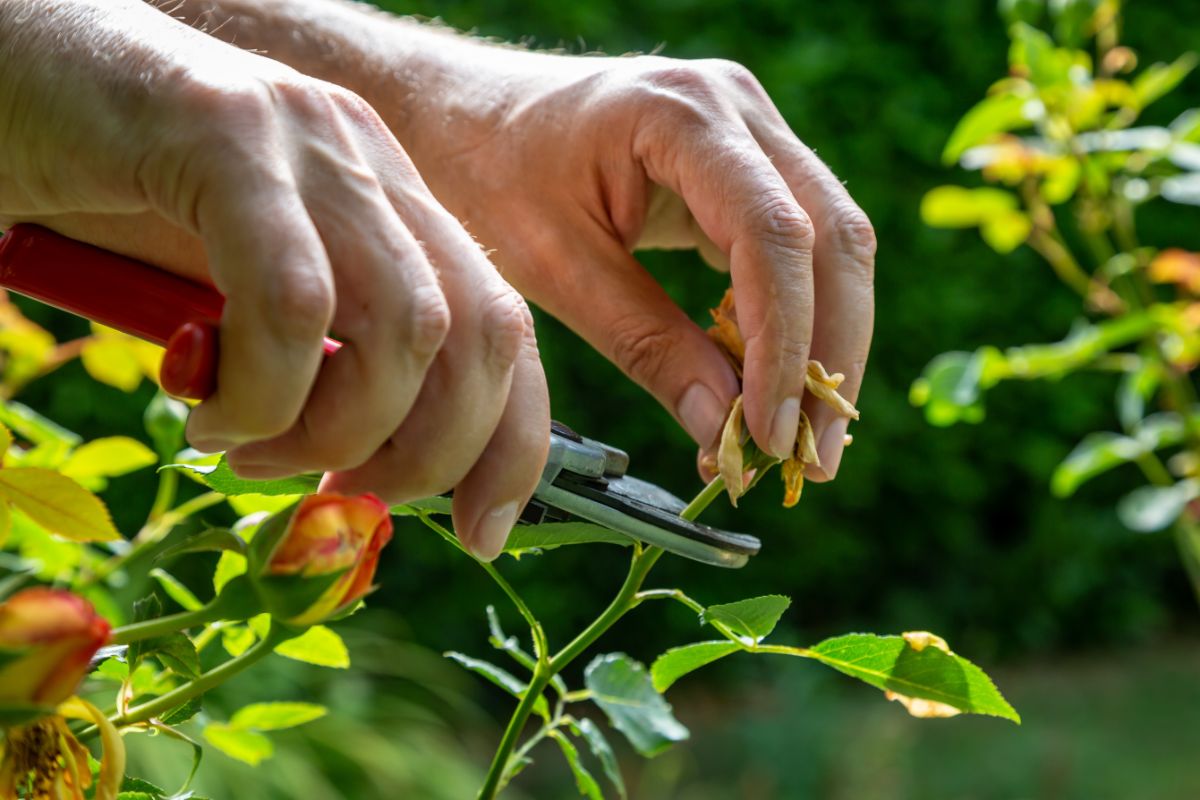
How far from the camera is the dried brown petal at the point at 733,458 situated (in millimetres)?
626

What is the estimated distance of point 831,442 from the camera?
0.73 m

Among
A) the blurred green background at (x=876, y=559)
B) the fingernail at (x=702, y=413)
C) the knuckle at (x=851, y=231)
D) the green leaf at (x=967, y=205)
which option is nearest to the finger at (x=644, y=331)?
the fingernail at (x=702, y=413)

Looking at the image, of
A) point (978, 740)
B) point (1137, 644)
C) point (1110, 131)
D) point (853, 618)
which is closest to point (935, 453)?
point (853, 618)

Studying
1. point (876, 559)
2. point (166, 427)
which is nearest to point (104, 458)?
point (166, 427)

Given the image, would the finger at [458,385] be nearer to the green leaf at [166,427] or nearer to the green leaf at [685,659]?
the green leaf at [685,659]

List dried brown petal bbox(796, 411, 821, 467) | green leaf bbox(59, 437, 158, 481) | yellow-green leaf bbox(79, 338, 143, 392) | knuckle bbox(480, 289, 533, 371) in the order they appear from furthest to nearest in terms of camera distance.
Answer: yellow-green leaf bbox(79, 338, 143, 392), green leaf bbox(59, 437, 158, 481), dried brown petal bbox(796, 411, 821, 467), knuckle bbox(480, 289, 533, 371)

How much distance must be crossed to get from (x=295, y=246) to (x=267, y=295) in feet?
0.06

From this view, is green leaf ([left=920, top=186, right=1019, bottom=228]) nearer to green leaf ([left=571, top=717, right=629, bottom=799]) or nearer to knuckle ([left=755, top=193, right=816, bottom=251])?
knuckle ([left=755, top=193, right=816, bottom=251])

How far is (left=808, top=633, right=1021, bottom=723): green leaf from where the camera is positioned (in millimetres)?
540

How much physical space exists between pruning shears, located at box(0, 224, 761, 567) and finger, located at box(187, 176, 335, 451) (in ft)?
0.27

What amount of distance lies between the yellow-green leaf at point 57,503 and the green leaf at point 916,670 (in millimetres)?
306

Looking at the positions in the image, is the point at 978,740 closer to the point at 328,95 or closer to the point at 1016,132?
the point at 1016,132

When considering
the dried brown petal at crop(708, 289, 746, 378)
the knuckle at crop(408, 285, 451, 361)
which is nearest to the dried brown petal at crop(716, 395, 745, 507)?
the dried brown petal at crop(708, 289, 746, 378)

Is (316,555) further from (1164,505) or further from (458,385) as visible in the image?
(1164,505)
